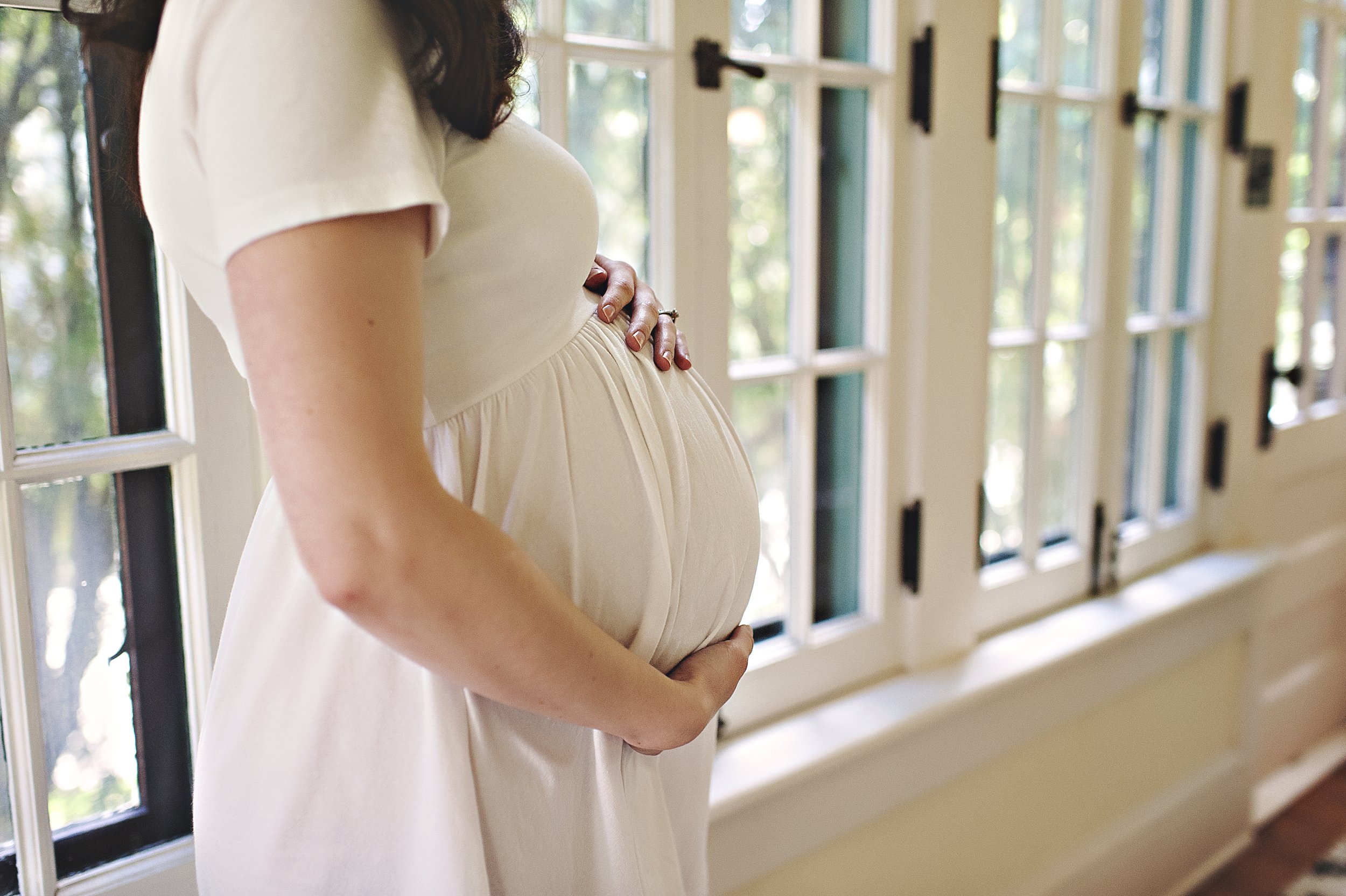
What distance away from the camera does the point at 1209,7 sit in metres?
2.20

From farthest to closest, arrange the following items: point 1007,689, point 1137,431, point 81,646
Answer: point 1137,431 → point 1007,689 → point 81,646

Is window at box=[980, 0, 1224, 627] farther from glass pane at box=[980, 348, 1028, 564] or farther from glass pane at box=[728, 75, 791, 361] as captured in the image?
glass pane at box=[728, 75, 791, 361]

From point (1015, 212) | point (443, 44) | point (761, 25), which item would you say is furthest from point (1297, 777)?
point (443, 44)

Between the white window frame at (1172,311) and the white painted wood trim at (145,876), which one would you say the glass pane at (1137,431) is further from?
the white painted wood trim at (145,876)

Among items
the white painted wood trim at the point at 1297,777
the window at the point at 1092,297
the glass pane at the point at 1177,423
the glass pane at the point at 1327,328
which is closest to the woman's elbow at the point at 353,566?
the window at the point at 1092,297

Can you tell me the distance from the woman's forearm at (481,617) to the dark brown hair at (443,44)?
23 centimetres

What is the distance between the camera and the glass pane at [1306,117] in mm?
2506

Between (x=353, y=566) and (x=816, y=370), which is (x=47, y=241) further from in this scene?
(x=816, y=370)

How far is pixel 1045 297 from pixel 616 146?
103 cm

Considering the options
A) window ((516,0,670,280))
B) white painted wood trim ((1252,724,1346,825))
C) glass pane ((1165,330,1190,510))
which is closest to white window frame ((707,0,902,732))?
window ((516,0,670,280))

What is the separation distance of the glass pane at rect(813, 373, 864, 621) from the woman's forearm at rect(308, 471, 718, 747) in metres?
1.01

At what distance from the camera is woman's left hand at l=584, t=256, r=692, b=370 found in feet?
2.72

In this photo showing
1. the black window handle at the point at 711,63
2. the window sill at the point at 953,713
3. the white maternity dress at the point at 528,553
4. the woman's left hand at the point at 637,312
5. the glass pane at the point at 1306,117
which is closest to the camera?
the white maternity dress at the point at 528,553

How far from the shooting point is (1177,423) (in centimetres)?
237
